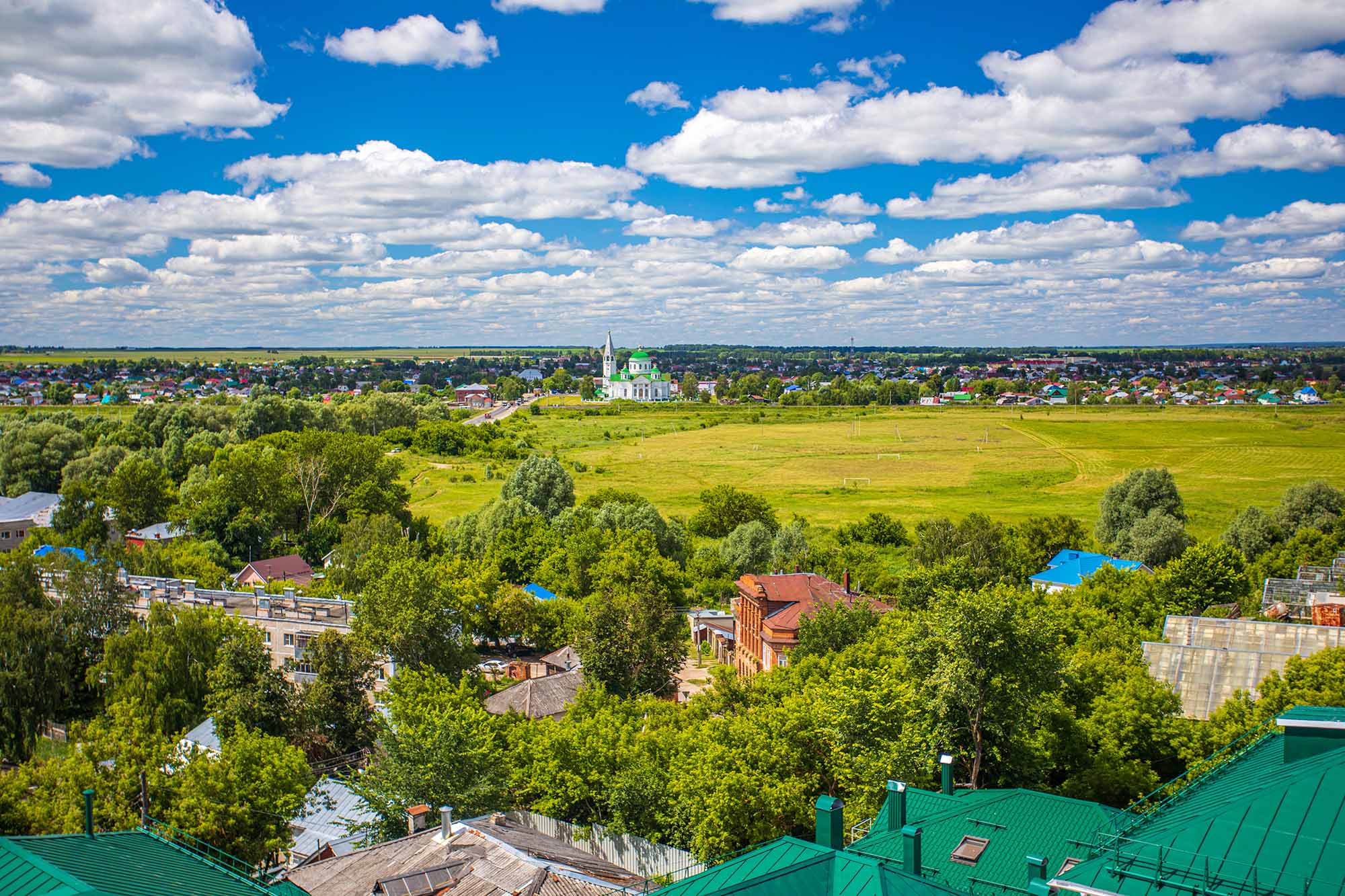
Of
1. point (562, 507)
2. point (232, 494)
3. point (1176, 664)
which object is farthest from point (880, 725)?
point (232, 494)

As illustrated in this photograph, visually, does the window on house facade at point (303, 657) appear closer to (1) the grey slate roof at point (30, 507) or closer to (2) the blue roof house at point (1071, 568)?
(2) the blue roof house at point (1071, 568)

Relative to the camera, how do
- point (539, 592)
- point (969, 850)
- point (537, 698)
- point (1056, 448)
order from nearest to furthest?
point (969, 850) < point (537, 698) < point (539, 592) < point (1056, 448)

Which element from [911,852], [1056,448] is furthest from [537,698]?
[1056,448]

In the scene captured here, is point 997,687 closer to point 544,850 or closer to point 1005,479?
point 544,850

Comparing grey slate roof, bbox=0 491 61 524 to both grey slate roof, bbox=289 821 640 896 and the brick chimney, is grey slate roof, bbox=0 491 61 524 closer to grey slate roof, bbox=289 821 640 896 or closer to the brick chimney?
the brick chimney

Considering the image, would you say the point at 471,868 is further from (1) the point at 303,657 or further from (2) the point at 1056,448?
(2) the point at 1056,448

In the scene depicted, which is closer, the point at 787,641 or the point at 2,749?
the point at 2,749

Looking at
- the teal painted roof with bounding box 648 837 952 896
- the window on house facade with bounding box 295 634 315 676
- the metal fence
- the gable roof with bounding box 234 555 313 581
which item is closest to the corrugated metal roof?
the metal fence
